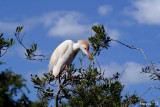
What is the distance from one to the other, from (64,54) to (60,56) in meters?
0.15

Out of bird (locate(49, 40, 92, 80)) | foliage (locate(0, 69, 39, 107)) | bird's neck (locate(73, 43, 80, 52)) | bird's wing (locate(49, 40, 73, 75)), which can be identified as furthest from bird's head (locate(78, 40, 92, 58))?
foliage (locate(0, 69, 39, 107))

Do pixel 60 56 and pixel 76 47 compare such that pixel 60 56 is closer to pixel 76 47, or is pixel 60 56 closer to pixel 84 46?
pixel 76 47

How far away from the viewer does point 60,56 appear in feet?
27.2

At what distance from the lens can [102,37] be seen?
22.7 ft

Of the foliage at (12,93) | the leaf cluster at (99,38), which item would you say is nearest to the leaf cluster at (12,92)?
the foliage at (12,93)

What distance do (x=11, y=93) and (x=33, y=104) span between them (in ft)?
1.15

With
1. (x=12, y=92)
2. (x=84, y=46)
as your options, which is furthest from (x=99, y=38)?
(x=12, y=92)

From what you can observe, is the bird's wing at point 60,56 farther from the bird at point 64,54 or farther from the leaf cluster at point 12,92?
the leaf cluster at point 12,92

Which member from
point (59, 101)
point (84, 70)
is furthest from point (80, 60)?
point (59, 101)

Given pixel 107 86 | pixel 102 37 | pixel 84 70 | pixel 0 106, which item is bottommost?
pixel 0 106

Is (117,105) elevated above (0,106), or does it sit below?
above

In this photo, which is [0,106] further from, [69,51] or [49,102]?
[69,51]

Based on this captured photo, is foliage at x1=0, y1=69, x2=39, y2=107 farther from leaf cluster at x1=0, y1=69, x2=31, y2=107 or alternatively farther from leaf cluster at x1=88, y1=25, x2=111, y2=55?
leaf cluster at x1=88, y1=25, x2=111, y2=55

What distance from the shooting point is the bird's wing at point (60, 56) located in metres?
8.15
